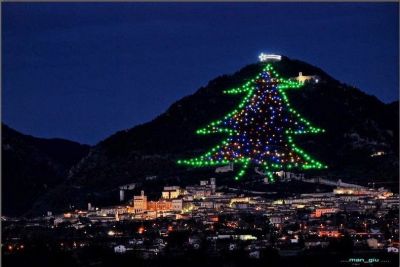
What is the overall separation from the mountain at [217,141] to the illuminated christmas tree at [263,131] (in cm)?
38

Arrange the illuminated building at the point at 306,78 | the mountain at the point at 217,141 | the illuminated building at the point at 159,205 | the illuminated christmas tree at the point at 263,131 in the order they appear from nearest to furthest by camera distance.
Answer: the illuminated building at the point at 159,205 < the illuminated christmas tree at the point at 263,131 < the mountain at the point at 217,141 < the illuminated building at the point at 306,78

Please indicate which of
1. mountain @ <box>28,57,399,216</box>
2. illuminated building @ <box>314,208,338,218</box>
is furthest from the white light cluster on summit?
illuminated building @ <box>314,208,338,218</box>

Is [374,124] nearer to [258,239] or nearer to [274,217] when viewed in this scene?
[274,217]

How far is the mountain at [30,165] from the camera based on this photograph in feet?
117

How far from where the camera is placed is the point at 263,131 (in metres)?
33.8

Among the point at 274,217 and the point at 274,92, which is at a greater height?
the point at 274,92

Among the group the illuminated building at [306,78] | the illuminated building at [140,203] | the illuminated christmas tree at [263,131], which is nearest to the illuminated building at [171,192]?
the illuminated building at [140,203]

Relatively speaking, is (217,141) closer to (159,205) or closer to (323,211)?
(159,205)

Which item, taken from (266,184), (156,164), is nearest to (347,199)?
(266,184)

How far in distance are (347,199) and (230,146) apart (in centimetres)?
333

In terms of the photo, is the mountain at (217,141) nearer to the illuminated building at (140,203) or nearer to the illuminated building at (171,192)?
the illuminated building at (171,192)

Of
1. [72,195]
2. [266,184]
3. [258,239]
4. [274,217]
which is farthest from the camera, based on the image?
[72,195]

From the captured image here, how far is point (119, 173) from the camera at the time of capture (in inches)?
1508

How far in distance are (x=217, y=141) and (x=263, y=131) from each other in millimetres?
3221
